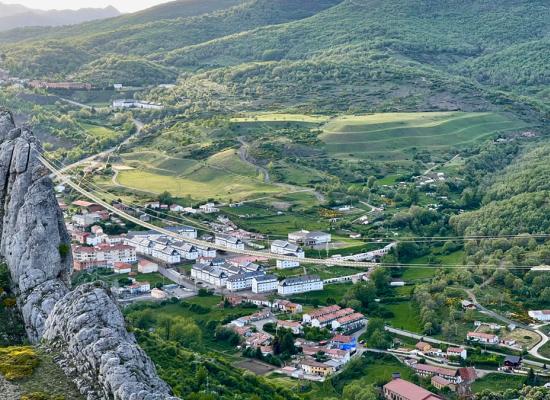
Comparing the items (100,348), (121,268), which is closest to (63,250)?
(100,348)

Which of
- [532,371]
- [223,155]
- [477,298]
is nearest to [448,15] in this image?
[223,155]

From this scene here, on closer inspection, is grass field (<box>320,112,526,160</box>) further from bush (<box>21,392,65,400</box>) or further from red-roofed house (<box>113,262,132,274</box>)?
bush (<box>21,392,65,400</box>)

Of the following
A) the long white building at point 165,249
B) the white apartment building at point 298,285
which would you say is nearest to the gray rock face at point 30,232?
the white apartment building at point 298,285

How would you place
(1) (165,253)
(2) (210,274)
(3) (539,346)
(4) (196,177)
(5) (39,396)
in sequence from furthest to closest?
(4) (196,177)
(1) (165,253)
(2) (210,274)
(3) (539,346)
(5) (39,396)

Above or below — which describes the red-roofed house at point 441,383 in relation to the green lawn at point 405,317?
above

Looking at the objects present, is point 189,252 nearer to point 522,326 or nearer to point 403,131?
point 522,326

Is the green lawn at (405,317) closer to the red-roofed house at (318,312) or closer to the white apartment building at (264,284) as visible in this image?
the red-roofed house at (318,312)

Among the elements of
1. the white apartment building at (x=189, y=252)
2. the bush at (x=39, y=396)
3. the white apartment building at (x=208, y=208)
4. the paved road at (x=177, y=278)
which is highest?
the bush at (x=39, y=396)

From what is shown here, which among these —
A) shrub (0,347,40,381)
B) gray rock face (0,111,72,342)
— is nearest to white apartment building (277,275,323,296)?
gray rock face (0,111,72,342)
